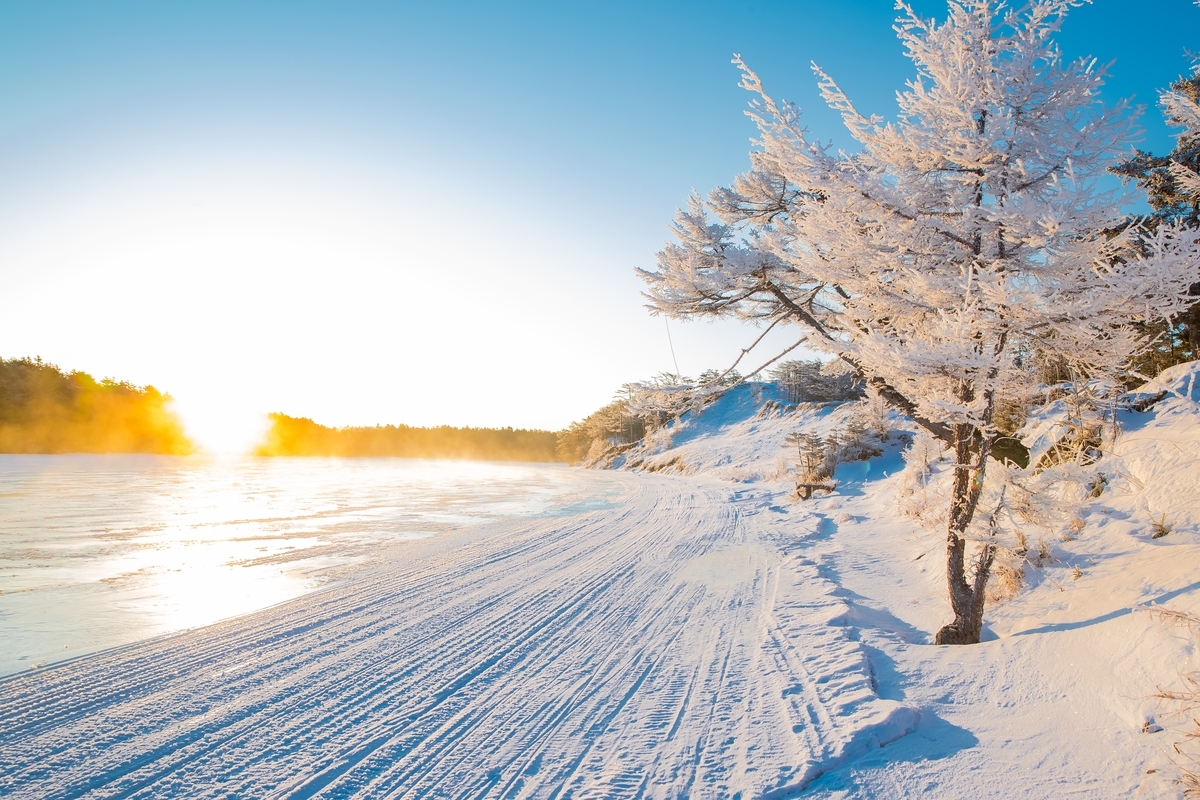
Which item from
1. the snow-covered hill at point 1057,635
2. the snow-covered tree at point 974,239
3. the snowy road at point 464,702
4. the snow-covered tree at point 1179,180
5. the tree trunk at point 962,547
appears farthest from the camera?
the snow-covered tree at point 1179,180

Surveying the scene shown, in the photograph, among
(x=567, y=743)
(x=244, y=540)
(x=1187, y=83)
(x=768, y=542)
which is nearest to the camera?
(x=567, y=743)

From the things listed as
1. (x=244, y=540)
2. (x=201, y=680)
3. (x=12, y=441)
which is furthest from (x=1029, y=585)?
(x=12, y=441)

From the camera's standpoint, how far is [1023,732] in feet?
9.43

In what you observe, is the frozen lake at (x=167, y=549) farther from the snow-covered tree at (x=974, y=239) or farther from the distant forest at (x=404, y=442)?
the distant forest at (x=404, y=442)

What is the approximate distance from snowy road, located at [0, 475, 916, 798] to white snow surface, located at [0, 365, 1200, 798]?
0.02 m

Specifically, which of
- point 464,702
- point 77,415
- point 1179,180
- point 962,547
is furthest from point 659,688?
point 77,415

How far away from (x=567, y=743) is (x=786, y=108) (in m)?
5.32

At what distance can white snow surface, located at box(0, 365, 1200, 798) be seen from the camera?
243 cm

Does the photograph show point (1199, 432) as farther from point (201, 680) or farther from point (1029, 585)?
point (201, 680)

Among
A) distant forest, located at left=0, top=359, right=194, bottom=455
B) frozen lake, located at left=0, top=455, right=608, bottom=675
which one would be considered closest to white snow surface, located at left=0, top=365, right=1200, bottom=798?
frozen lake, located at left=0, top=455, right=608, bottom=675

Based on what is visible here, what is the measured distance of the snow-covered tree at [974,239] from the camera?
3518 millimetres

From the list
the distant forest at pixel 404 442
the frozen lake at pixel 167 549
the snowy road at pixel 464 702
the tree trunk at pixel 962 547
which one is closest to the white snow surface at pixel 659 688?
the snowy road at pixel 464 702

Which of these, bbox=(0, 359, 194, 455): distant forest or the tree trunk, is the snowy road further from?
bbox=(0, 359, 194, 455): distant forest

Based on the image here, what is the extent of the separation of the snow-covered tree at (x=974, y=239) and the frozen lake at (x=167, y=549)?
20.0 feet
